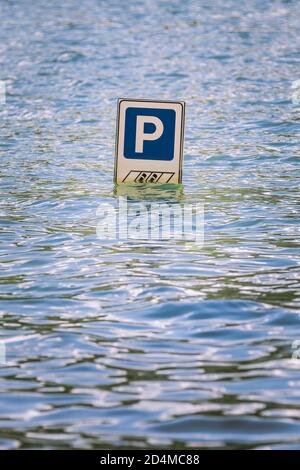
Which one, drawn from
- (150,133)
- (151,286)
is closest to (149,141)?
(150,133)

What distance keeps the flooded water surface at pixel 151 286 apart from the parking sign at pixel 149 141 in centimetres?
19

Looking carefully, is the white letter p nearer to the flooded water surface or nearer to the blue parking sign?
the blue parking sign

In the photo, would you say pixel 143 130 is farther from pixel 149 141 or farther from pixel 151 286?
pixel 151 286

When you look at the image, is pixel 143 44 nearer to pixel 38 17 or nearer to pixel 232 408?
pixel 38 17

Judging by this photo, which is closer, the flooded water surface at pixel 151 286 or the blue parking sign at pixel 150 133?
the flooded water surface at pixel 151 286

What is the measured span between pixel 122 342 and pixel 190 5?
2161cm

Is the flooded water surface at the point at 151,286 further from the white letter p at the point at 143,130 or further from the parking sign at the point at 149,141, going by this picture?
the white letter p at the point at 143,130

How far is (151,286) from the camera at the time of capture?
6.88 metres

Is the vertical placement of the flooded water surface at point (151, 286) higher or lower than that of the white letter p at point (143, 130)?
lower

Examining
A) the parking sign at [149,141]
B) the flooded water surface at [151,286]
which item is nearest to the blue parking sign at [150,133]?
the parking sign at [149,141]

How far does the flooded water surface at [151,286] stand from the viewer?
16.3 ft

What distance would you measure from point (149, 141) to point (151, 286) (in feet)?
9.51

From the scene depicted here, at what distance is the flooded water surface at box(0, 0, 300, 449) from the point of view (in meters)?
4.96

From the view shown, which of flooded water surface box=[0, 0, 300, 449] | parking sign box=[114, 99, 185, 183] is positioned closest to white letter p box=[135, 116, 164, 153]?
parking sign box=[114, 99, 185, 183]
